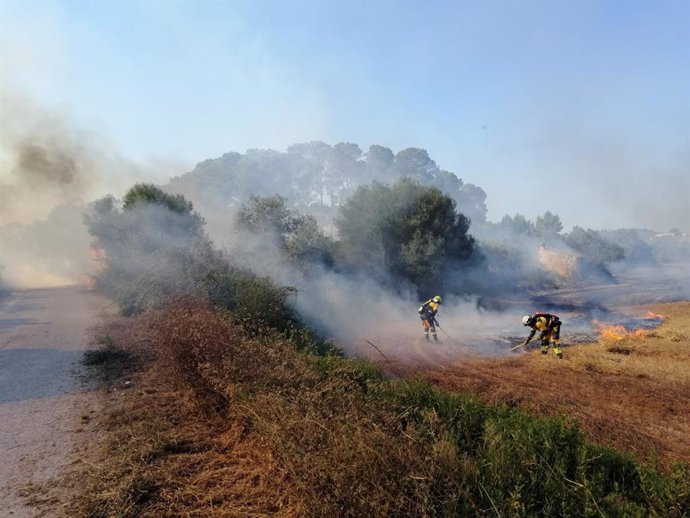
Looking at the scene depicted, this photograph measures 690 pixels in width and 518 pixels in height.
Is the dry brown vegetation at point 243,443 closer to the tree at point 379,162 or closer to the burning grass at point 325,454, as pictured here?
the burning grass at point 325,454

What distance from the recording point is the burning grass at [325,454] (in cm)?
334

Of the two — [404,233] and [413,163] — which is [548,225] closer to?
[413,163]

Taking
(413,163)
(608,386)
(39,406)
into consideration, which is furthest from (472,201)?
(39,406)

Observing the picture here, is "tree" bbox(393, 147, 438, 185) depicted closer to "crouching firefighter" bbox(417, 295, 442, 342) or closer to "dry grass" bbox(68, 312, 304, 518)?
"crouching firefighter" bbox(417, 295, 442, 342)

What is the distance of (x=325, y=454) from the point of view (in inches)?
142

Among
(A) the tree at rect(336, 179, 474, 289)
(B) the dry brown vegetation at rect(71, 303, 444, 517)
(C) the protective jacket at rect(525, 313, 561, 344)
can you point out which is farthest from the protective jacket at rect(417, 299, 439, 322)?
(A) the tree at rect(336, 179, 474, 289)

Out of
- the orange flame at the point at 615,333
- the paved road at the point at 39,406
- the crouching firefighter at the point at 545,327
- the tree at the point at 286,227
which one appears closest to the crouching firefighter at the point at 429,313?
the crouching firefighter at the point at 545,327

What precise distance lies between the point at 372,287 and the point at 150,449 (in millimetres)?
21972

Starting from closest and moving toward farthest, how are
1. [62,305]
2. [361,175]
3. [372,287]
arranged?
[62,305] < [372,287] < [361,175]

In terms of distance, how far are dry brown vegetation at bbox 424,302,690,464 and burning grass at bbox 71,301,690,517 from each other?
2905 mm

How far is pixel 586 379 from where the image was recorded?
11516mm

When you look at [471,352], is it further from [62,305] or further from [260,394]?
[62,305]

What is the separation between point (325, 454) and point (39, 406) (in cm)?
643

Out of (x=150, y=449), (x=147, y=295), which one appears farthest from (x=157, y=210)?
(x=150, y=449)
